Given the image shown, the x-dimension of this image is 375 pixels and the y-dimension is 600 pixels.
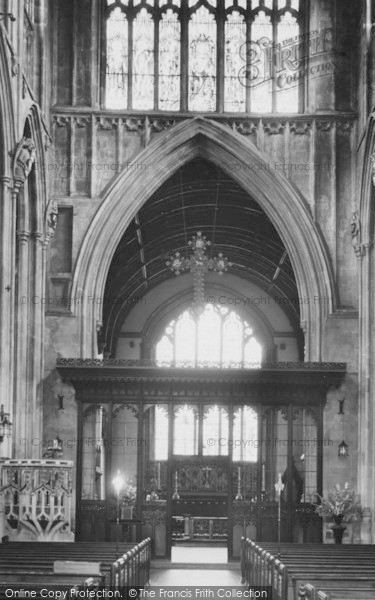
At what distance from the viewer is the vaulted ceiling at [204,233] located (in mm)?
34094

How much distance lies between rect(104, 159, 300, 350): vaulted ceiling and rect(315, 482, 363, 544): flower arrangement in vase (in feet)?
30.2

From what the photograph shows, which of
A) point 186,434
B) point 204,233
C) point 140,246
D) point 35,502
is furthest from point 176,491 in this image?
point 204,233

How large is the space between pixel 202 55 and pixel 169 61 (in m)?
0.82

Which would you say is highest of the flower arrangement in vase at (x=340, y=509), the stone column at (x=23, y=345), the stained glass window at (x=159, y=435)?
the stone column at (x=23, y=345)

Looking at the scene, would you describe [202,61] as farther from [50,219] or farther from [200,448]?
[200,448]

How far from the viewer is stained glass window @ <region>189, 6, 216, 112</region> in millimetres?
30500

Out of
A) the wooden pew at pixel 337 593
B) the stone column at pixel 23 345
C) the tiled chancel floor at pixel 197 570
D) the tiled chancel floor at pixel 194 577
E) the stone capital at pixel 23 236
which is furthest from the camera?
the stone capital at pixel 23 236

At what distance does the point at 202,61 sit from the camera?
30766mm

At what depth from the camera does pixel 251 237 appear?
38750 mm

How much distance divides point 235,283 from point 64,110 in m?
15.6

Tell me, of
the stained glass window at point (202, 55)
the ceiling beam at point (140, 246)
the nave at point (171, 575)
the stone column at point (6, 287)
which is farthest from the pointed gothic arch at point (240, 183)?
the nave at point (171, 575)

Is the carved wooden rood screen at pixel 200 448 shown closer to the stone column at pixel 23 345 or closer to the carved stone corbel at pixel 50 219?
the stone column at pixel 23 345

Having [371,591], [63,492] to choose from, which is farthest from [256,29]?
[371,591]

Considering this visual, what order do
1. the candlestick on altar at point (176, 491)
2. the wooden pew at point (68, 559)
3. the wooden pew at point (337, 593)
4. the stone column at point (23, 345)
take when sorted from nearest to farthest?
1. the wooden pew at point (337, 593)
2. the wooden pew at point (68, 559)
3. the stone column at point (23, 345)
4. the candlestick on altar at point (176, 491)
